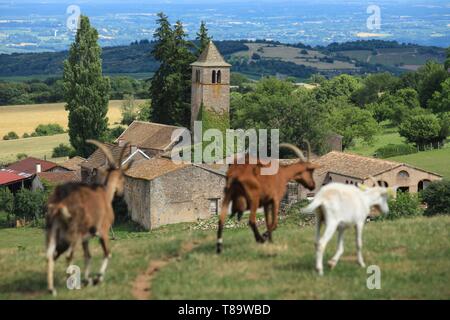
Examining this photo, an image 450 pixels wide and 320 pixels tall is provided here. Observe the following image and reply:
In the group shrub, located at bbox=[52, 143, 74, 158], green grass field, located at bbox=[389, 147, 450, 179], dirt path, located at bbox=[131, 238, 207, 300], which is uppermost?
dirt path, located at bbox=[131, 238, 207, 300]

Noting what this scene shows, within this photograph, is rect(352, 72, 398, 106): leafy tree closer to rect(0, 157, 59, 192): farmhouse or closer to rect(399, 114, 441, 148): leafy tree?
rect(399, 114, 441, 148): leafy tree

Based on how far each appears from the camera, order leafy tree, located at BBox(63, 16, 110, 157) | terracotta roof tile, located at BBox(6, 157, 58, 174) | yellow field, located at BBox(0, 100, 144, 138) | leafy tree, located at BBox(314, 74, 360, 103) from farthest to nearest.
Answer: leafy tree, located at BBox(314, 74, 360, 103), yellow field, located at BBox(0, 100, 144, 138), leafy tree, located at BBox(63, 16, 110, 157), terracotta roof tile, located at BBox(6, 157, 58, 174)

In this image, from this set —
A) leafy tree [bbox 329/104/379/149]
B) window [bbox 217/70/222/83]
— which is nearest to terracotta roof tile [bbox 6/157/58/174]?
window [bbox 217/70/222/83]

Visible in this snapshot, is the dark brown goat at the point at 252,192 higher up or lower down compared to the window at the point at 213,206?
higher up

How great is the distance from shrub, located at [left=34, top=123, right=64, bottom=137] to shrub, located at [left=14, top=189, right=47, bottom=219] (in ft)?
205

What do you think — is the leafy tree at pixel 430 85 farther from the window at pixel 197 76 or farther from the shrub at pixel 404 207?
the shrub at pixel 404 207

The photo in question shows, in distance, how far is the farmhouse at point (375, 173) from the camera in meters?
63.4

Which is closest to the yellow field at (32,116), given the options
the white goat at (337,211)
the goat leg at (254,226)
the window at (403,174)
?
the window at (403,174)

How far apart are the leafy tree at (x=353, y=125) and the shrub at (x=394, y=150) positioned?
896cm

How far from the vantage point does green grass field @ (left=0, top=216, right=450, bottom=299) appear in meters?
15.9

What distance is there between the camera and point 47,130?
128250 millimetres

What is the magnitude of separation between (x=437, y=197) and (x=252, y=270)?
38.0 metres

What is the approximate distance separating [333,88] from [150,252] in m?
125
